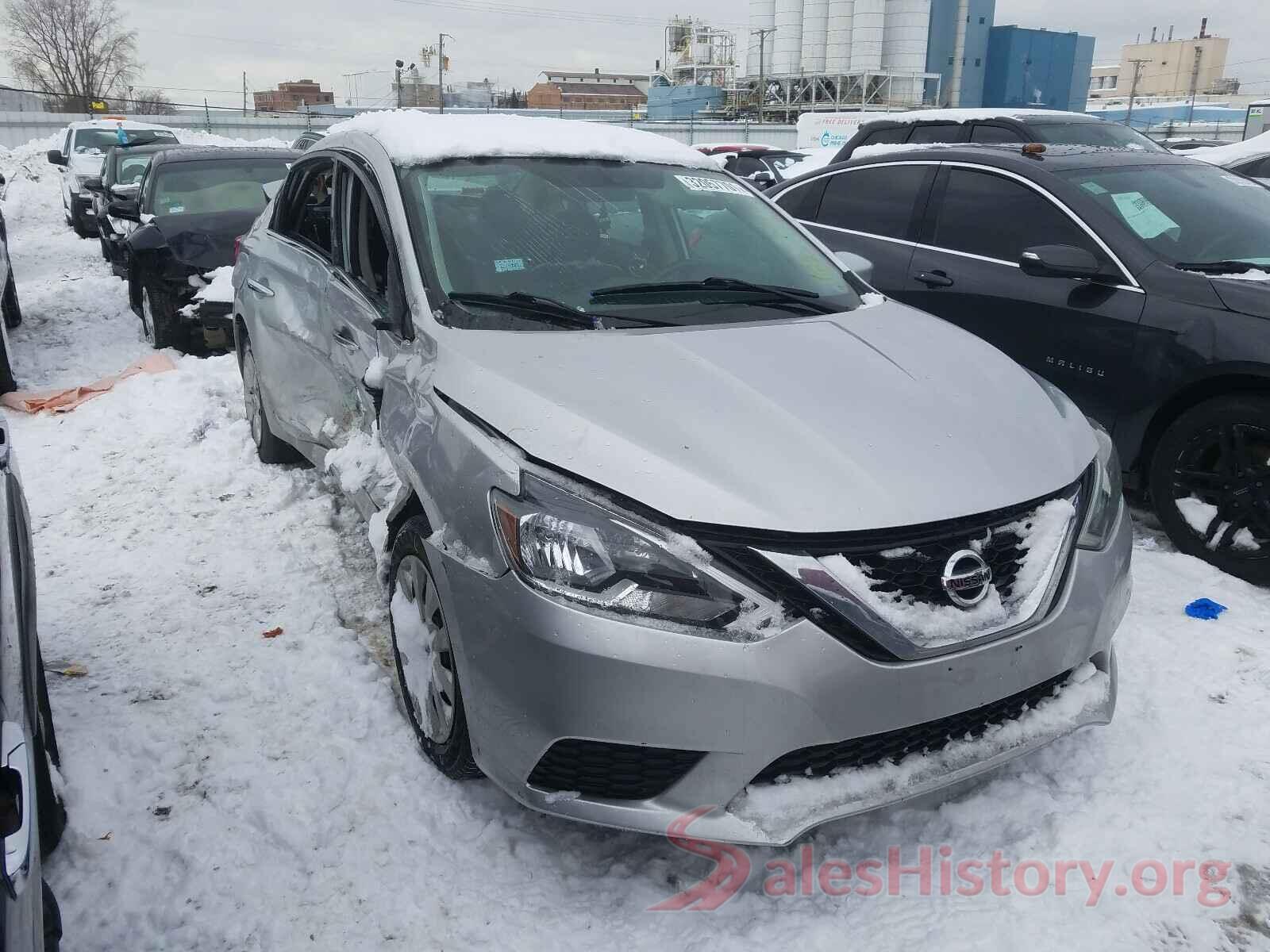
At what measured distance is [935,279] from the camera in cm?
517

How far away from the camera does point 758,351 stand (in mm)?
2826

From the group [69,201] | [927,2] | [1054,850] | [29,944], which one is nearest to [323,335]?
[29,944]

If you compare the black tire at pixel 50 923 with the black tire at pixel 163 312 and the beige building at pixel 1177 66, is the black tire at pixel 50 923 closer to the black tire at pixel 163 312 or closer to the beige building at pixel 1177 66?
the black tire at pixel 163 312

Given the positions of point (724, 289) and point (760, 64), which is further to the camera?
point (760, 64)

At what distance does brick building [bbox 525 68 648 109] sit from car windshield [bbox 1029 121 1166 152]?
78916mm

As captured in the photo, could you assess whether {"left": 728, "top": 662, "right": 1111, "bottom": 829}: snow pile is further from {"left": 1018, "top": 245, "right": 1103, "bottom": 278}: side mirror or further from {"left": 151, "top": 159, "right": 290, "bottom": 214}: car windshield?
{"left": 151, "top": 159, "right": 290, "bottom": 214}: car windshield

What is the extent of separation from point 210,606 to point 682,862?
2.30 metres

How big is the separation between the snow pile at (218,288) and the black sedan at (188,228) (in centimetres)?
7

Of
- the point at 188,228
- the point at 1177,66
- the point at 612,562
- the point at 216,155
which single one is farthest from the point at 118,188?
the point at 1177,66

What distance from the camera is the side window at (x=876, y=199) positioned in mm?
5523

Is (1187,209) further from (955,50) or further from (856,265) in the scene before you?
(955,50)

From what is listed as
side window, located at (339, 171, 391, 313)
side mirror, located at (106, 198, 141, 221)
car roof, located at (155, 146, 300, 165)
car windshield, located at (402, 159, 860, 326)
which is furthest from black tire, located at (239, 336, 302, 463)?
car roof, located at (155, 146, 300, 165)

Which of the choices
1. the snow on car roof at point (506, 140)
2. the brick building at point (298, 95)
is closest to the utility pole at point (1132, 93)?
the snow on car roof at point (506, 140)

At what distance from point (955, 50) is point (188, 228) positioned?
2255 inches
